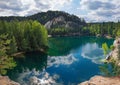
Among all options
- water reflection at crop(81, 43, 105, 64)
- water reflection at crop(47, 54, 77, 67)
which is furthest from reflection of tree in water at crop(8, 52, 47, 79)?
water reflection at crop(81, 43, 105, 64)

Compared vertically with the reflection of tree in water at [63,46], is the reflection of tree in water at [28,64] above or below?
above

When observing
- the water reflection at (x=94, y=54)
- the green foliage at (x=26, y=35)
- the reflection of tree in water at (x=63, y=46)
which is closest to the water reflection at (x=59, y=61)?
the water reflection at (x=94, y=54)

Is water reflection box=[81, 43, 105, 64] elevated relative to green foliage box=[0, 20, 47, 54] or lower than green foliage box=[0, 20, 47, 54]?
lower

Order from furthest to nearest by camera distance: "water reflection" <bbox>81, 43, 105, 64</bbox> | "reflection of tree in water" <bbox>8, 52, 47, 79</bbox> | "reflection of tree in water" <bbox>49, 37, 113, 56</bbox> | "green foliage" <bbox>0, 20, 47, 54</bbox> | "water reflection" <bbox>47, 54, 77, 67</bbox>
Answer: "reflection of tree in water" <bbox>49, 37, 113, 56</bbox>, "green foliage" <bbox>0, 20, 47, 54</bbox>, "water reflection" <bbox>81, 43, 105, 64</bbox>, "water reflection" <bbox>47, 54, 77, 67</bbox>, "reflection of tree in water" <bbox>8, 52, 47, 79</bbox>

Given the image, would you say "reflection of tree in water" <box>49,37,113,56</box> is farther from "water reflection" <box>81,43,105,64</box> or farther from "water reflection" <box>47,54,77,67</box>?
"water reflection" <box>47,54,77,67</box>

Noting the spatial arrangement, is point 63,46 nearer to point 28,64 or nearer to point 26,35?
point 26,35

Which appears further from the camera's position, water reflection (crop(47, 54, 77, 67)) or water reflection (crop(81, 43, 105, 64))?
water reflection (crop(81, 43, 105, 64))

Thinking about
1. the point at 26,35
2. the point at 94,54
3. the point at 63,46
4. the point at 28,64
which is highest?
the point at 26,35

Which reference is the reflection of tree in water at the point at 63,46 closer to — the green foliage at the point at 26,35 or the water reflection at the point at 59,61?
the green foliage at the point at 26,35

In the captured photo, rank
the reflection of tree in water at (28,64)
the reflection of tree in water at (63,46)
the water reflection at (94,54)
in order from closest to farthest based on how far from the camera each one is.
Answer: the reflection of tree in water at (28,64) < the water reflection at (94,54) < the reflection of tree in water at (63,46)

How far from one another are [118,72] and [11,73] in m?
30.4

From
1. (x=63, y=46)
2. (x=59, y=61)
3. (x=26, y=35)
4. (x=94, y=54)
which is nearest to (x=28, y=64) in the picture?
(x=59, y=61)

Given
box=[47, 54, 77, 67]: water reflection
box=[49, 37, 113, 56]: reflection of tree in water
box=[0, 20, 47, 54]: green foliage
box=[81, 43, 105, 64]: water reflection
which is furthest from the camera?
box=[49, 37, 113, 56]: reflection of tree in water

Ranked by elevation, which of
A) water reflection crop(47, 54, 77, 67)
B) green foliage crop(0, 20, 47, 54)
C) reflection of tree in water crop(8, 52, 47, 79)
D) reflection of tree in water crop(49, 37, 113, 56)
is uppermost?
green foliage crop(0, 20, 47, 54)
